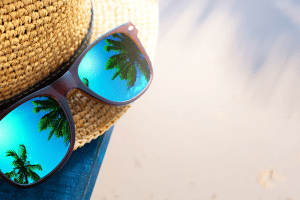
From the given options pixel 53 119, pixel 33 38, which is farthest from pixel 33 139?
pixel 33 38

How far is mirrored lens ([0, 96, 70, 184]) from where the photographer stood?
0.41 metres

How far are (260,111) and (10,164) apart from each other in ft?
2.88

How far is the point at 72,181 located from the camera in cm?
51

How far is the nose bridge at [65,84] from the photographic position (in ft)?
1.44

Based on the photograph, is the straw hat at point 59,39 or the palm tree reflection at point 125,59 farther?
the palm tree reflection at point 125,59

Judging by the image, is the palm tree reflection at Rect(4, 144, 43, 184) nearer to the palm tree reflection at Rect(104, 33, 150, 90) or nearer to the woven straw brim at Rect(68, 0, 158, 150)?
the woven straw brim at Rect(68, 0, 158, 150)

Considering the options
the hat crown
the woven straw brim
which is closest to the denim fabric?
the woven straw brim

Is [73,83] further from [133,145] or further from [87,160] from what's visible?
Result: [133,145]

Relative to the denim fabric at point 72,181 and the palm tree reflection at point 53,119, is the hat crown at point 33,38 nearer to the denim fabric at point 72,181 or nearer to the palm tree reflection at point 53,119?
the palm tree reflection at point 53,119

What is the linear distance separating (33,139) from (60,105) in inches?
2.9

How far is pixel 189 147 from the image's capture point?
0.93 metres

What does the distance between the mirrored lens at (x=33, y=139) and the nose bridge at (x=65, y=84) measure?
0.02 meters

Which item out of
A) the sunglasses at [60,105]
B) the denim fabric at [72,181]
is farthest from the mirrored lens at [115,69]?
the denim fabric at [72,181]

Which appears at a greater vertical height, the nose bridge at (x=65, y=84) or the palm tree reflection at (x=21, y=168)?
the nose bridge at (x=65, y=84)
